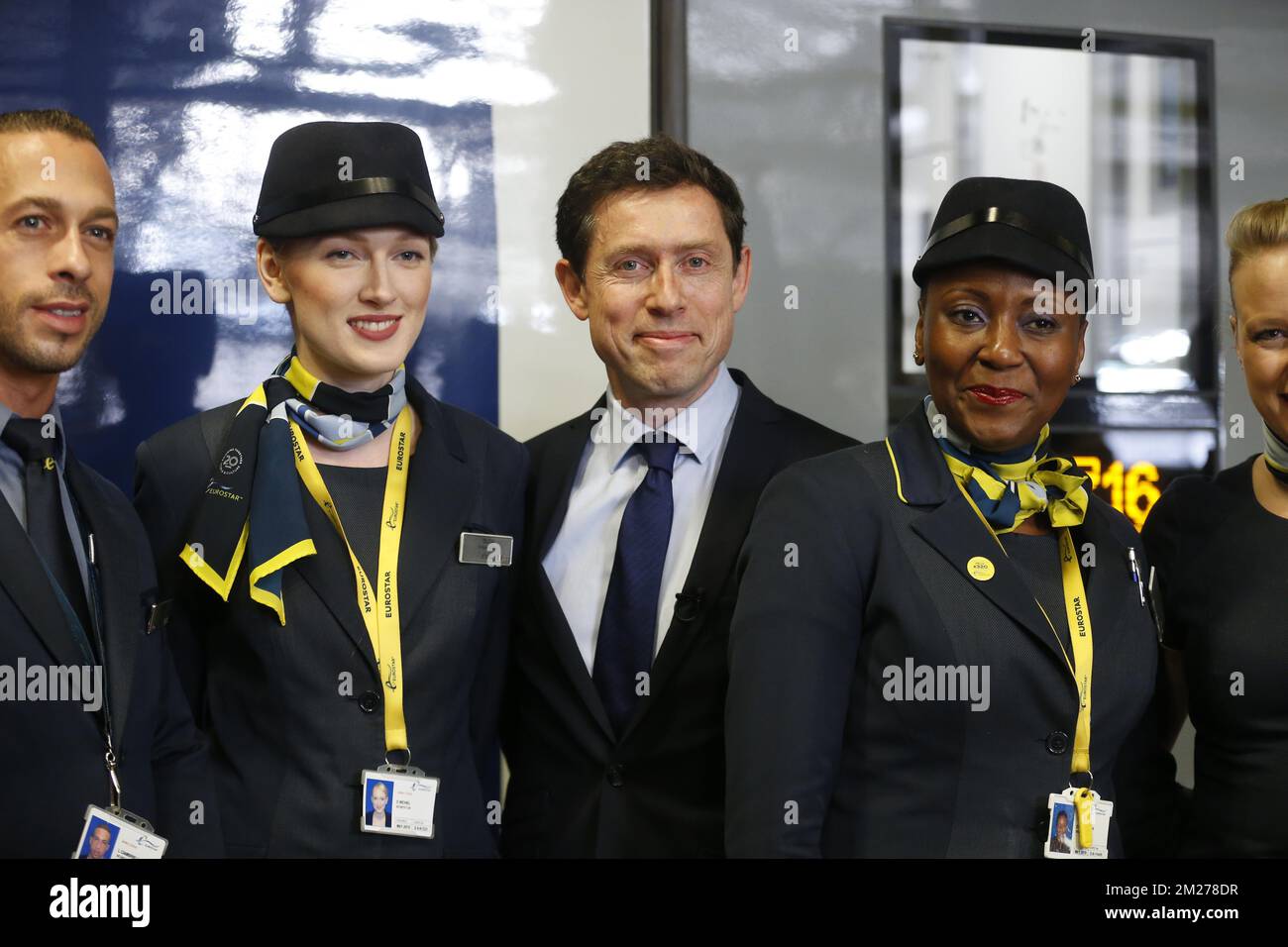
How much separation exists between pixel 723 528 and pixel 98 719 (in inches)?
46.0

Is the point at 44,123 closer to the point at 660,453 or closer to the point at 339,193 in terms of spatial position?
the point at 339,193

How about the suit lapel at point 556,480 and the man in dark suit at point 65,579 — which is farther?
the suit lapel at point 556,480

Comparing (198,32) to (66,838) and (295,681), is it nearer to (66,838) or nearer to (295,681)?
(295,681)

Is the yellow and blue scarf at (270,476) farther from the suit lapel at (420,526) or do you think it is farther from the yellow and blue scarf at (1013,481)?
the yellow and blue scarf at (1013,481)

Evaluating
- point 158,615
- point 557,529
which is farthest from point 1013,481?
point 158,615

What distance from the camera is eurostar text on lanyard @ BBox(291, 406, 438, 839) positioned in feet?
7.39

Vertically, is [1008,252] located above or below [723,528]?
above

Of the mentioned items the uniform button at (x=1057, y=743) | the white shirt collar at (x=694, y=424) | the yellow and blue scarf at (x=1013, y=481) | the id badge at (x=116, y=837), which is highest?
the white shirt collar at (x=694, y=424)

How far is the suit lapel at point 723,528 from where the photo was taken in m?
2.43

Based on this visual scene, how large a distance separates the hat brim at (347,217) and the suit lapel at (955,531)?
40.0 inches

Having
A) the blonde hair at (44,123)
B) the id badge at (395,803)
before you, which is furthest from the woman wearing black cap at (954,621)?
the blonde hair at (44,123)

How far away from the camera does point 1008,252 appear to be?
2178mm
